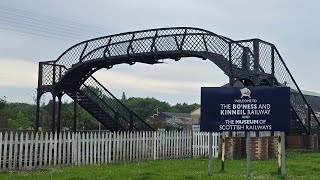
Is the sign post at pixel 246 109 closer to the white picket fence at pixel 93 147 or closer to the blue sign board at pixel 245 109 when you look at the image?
the blue sign board at pixel 245 109

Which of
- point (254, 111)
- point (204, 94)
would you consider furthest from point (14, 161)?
point (254, 111)

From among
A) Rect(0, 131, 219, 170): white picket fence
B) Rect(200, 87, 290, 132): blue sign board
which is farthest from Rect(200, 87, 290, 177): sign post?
Rect(0, 131, 219, 170): white picket fence

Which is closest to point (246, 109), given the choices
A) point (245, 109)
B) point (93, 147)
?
point (245, 109)

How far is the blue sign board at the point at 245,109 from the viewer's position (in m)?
12.2

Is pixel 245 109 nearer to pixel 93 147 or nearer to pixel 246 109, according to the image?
pixel 246 109

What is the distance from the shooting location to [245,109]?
12461mm

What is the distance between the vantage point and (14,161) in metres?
14.9

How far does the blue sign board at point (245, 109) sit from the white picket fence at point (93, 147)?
19.3ft

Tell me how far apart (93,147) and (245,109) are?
23.5 ft

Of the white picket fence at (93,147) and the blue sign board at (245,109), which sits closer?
the blue sign board at (245,109)

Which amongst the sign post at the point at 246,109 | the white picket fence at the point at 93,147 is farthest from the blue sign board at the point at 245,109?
the white picket fence at the point at 93,147

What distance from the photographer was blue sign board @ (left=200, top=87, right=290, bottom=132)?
40.1 ft

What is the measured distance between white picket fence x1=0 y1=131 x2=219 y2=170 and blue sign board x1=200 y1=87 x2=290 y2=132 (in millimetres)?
5887

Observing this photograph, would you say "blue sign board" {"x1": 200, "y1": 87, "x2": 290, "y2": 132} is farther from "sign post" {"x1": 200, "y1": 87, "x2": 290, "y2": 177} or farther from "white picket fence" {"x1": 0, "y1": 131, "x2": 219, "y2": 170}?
"white picket fence" {"x1": 0, "y1": 131, "x2": 219, "y2": 170}
